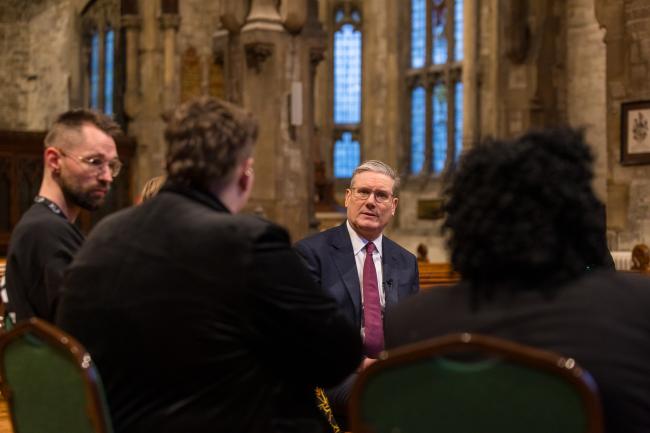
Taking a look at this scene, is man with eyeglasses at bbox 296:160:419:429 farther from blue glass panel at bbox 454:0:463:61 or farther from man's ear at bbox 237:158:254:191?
blue glass panel at bbox 454:0:463:61

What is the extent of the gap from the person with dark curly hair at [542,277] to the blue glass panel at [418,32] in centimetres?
1495

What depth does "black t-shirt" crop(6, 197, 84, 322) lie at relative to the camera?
8.44 ft

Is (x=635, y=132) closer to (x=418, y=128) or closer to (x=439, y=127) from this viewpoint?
(x=439, y=127)

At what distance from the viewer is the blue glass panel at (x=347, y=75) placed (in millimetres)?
17266

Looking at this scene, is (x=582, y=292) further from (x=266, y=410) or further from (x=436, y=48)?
(x=436, y=48)

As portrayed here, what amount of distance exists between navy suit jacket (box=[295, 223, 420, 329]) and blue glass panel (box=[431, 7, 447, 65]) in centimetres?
1282

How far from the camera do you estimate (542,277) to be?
183 cm

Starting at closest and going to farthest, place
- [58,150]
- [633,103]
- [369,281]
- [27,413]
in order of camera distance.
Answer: [27,413] < [58,150] < [369,281] < [633,103]

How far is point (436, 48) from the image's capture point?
645 inches

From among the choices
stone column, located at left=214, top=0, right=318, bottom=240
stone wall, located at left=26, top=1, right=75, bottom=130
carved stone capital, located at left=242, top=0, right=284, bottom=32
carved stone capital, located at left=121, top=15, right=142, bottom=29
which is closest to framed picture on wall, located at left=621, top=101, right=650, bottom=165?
stone column, located at left=214, top=0, right=318, bottom=240

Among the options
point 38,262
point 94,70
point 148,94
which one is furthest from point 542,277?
point 94,70

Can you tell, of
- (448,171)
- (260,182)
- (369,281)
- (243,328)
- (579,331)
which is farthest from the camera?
(448,171)

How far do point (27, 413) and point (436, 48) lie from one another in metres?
14.7

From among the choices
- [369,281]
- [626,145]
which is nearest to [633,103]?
[626,145]
